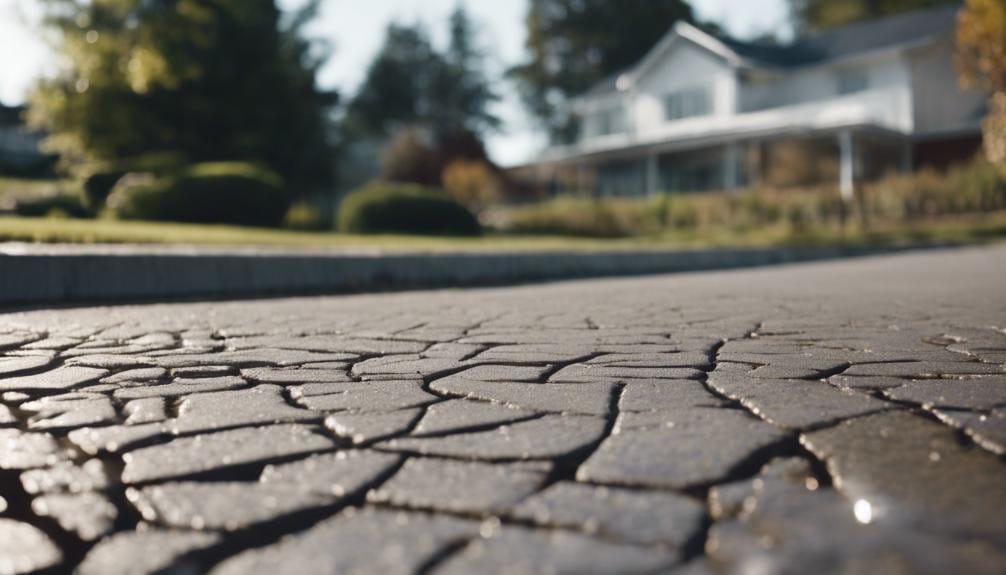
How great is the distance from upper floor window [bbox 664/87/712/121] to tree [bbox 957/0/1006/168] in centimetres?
1510

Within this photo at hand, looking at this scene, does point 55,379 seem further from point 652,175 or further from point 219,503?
point 652,175

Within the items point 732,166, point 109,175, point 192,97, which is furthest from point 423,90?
point 109,175

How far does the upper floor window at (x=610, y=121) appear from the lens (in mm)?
34531

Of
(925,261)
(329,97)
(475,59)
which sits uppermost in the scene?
(475,59)

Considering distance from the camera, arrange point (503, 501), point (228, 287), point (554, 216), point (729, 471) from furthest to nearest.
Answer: point (554, 216) < point (228, 287) < point (729, 471) < point (503, 501)

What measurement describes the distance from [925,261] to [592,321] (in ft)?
25.6

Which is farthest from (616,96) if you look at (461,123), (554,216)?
(461,123)

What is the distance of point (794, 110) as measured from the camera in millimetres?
26547

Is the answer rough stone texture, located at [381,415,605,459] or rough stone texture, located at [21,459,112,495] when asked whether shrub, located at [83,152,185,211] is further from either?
rough stone texture, located at [381,415,605,459]

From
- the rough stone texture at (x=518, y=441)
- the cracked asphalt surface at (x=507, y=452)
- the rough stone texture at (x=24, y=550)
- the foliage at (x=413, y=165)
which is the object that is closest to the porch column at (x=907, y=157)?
the foliage at (x=413, y=165)

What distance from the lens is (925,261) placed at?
10.4 m

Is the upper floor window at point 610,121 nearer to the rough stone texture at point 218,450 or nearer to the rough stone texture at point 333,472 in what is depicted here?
the rough stone texture at point 218,450

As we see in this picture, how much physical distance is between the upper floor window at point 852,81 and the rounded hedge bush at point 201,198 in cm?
2058

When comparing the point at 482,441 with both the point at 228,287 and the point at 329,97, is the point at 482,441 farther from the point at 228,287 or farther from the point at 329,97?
the point at 329,97
